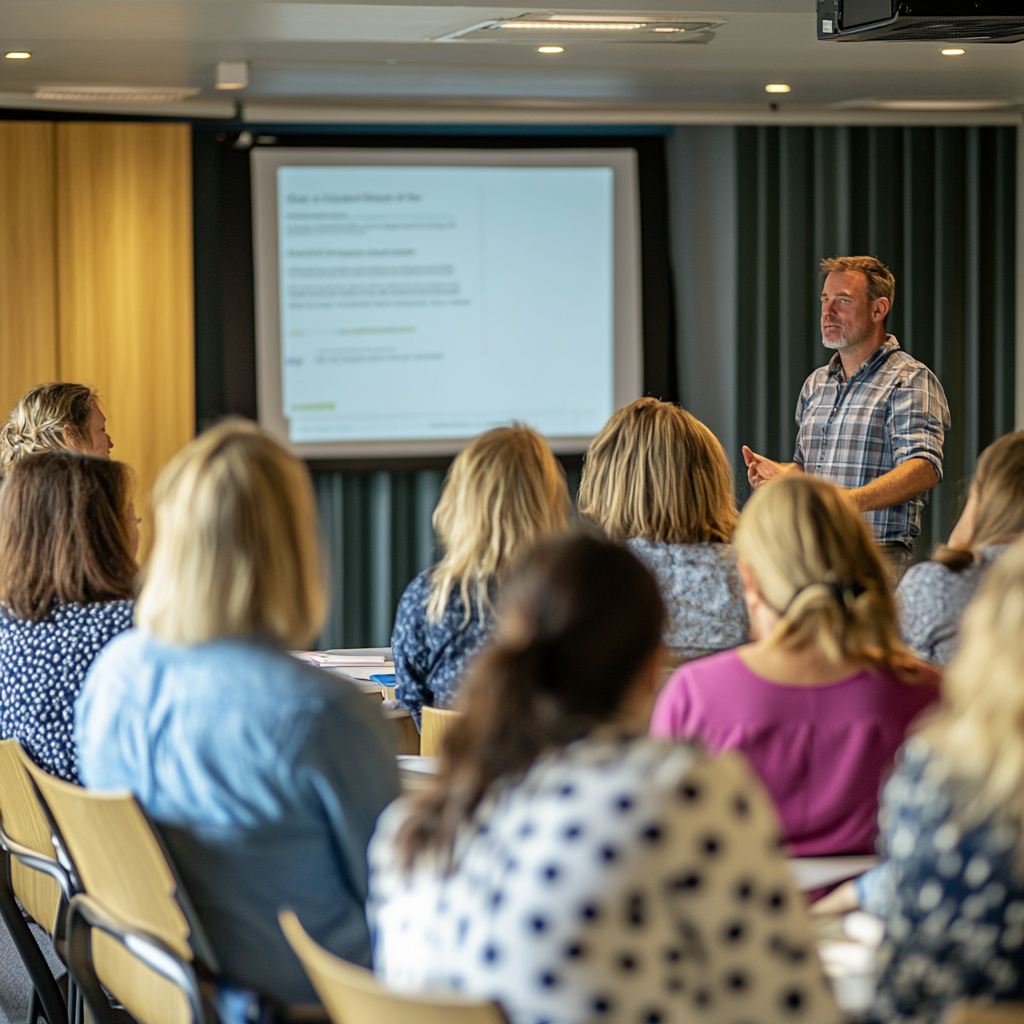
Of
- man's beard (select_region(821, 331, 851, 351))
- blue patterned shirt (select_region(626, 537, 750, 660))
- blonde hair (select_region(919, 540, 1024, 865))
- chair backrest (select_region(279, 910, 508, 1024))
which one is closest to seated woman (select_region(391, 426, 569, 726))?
blue patterned shirt (select_region(626, 537, 750, 660))

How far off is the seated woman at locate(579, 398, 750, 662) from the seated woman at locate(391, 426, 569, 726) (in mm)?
210

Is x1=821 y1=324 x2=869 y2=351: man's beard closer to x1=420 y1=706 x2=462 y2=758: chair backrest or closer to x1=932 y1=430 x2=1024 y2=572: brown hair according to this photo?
x1=932 y1=430 x2=1024 y2=572: brown hair

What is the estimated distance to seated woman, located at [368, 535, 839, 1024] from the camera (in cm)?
119

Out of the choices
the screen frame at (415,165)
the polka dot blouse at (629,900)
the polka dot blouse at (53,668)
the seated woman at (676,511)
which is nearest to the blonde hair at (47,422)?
the polka dot blouse at (53,668)

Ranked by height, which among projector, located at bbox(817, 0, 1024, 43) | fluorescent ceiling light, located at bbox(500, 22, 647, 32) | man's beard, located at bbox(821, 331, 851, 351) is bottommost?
man's beard, located at bbox(821, 331, 851, 351)

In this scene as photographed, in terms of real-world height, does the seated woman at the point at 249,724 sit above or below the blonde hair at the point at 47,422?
below

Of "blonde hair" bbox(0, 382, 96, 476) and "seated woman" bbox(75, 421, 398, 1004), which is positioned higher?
"blonde hair" bbox(0, 382, 96, 476)

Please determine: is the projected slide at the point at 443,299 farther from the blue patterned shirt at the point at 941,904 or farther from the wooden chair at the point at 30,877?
the blue patterned shirt at the point at 941,904

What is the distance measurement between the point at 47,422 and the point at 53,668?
1380mm

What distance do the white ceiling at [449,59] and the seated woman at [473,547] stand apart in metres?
2.08

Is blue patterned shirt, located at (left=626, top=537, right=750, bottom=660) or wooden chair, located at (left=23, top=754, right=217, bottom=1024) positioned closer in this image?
wooden chair, located at (left=23, top=754, right=217, bottom=1024)

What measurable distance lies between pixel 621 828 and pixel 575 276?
16.6 feet

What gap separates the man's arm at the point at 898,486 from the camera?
13.2 feet

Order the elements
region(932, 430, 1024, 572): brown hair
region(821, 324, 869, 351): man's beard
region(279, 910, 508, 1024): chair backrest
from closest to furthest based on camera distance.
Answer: region(279, 910, 508, 1024): chair backrest, region(932, 430, 1024, 572): brown hair, region(821, 324, 869, 351): man's beard
